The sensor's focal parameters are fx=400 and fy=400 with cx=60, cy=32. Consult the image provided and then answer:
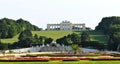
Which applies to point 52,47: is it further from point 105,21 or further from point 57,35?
point 105,21

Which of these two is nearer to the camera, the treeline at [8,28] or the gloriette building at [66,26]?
the treeline at [8,28]

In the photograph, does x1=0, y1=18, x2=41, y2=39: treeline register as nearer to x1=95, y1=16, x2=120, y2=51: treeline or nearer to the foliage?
the foliage

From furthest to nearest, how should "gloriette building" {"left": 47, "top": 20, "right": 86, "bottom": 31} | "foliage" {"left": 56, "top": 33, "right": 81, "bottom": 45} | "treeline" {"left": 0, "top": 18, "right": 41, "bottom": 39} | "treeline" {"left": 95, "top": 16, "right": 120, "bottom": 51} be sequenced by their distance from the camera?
"gloriette building" {"left": 47, "top": 20, "right": 86, "bottom": 31}, "treeline" {"left": 0, "top": 18, "right": 41, "bottom": 39}, "foliage" {"left": 56, "top": 33, "right": 81, "bottom": 45}, "treeline" {"left": 95, "top": 16, "right": 120, "bottom": 51}

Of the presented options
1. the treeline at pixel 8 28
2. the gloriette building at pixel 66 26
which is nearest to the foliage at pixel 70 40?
the treeline at pixel 8 28

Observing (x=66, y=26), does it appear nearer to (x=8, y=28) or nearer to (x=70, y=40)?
(x=8, y=28)

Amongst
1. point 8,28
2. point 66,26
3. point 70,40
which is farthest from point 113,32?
point 66,26

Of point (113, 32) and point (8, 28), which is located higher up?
point (8, 28)

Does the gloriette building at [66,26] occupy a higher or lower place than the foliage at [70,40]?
higher

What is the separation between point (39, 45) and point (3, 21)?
27467 millimetres

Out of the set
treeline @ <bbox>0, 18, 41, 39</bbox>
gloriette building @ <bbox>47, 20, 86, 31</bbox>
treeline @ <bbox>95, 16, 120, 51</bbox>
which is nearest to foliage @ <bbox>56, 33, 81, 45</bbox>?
treeline @ <bbox>95, 16, 120, 51</bbox>

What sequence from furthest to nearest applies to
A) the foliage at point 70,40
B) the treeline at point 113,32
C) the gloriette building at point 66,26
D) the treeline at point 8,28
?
the gloriette building at point 66,26 < the treeline at point 8,28 < the foliage at point 70,40 < the treeline at point 113,32

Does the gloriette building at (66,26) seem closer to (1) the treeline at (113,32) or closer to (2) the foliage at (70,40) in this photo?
(1) the treeline at (113,32)

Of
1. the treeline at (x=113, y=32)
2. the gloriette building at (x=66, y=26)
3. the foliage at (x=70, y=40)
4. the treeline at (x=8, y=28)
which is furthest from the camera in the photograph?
the gloriette building at (x=66, y=26)

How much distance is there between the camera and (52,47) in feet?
248
